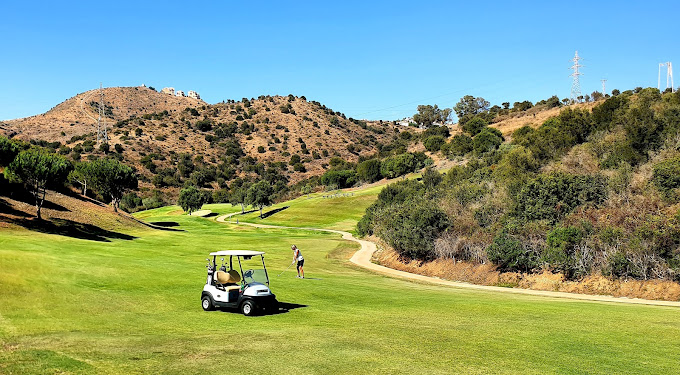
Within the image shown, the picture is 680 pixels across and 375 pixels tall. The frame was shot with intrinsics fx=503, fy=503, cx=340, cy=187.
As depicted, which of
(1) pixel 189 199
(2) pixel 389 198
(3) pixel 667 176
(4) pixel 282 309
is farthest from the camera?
(1) pixel 189 199

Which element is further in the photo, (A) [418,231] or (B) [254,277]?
(A) [418,231]

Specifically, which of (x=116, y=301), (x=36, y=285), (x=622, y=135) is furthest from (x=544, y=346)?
(x=622, y=135)

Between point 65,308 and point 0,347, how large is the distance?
5.82 m

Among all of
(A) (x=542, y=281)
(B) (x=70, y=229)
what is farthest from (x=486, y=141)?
(B) (x=70, y=229)

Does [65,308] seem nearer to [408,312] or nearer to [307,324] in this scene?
[307,324]

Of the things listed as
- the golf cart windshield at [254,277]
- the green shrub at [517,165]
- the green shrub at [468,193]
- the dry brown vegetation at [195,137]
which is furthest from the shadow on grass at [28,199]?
the dry brown vegetation at [195,137]

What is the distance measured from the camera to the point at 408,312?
2055cm

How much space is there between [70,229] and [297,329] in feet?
133

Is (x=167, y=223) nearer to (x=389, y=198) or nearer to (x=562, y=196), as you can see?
(x=389, y=198)

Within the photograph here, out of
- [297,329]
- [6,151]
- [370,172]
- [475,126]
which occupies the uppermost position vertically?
[475,126]

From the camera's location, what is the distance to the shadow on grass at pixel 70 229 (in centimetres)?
4538

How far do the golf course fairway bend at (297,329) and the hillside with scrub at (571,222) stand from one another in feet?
25.6

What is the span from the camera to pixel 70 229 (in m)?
48.5

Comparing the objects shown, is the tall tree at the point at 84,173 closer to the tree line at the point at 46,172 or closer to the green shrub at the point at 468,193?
the tree line at the point at 46,172
